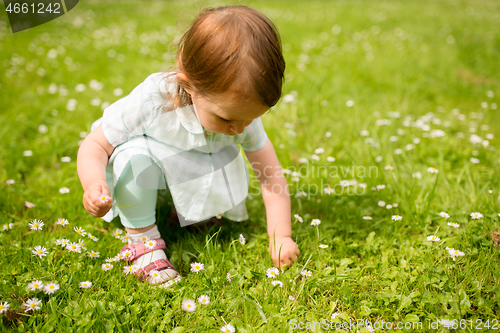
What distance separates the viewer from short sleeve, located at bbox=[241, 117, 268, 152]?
181cm

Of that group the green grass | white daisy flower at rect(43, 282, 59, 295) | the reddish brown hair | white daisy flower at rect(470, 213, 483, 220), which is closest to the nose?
the reddish brown hair

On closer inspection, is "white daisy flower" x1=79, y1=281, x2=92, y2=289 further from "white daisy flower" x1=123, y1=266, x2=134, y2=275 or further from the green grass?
"white daisy flower" x1=123, y1=266, x2=134, y2=275

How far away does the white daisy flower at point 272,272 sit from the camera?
1640 mm

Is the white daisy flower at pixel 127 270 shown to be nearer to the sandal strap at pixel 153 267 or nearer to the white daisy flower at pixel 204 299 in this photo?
the sandal strap at pixel 153 267

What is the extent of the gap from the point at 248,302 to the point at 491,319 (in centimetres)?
96

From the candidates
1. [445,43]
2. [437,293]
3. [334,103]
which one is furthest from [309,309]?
[445,43]

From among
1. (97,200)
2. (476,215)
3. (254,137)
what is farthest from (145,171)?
(476,215)

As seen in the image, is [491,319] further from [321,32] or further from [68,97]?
[321,32]

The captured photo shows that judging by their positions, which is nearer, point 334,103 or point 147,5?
point 334,103

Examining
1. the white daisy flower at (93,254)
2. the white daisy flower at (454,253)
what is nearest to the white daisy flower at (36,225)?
the white daisy flower at (93,254)

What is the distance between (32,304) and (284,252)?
1.05 meters

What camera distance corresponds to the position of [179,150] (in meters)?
1.81

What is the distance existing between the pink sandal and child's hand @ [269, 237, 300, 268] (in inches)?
17.9

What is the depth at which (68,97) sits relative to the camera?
356 cm
